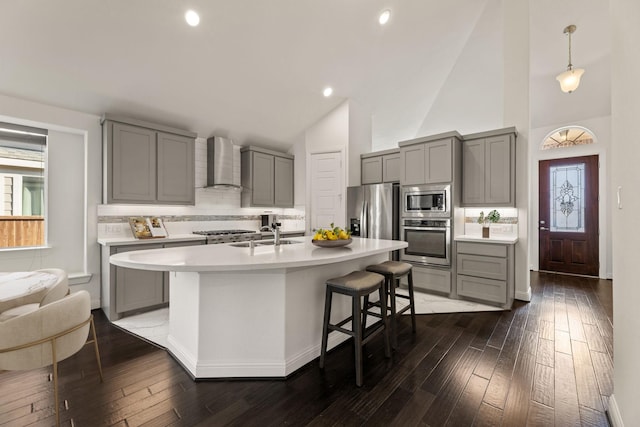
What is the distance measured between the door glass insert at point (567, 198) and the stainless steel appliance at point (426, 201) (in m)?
3.32

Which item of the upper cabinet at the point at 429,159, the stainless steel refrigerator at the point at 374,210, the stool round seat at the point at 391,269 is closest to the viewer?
the stool round seat at the point at 391,269

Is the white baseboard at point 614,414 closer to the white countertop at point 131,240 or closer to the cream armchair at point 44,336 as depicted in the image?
the cream armchair at point 44,336

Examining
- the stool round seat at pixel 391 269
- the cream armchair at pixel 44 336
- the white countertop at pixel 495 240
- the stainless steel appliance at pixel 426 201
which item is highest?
the stainless steel appliance at pixel 426 201

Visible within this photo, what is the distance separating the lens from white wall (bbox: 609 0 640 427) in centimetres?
128

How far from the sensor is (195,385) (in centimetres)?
196

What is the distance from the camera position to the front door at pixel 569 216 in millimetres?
5250

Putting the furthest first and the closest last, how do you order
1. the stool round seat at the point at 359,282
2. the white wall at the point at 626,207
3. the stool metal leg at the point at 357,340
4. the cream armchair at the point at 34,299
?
the stool round seat at the point at 359,282 < the stool metal leg at the point at 357,340 < the cream armchair at the point at 34,299 < the white wall at the point at 626,207

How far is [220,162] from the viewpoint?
14.9 ft

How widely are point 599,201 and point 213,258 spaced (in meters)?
6.71

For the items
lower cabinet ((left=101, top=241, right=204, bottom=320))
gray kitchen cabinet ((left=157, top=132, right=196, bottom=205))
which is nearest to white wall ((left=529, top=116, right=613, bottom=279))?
gray kitchen cabinet ((left=157, top=132, right=196, bottom=205))

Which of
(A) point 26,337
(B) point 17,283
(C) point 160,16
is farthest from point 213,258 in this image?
(C) point 160,16

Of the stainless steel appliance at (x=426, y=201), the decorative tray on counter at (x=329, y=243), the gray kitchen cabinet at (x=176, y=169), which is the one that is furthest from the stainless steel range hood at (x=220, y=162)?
the stainless steel appliance at (x=426, y=201)

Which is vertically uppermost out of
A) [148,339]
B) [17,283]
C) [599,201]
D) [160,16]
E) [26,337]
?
[160,16]

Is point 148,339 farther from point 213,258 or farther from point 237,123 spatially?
point 237,123
